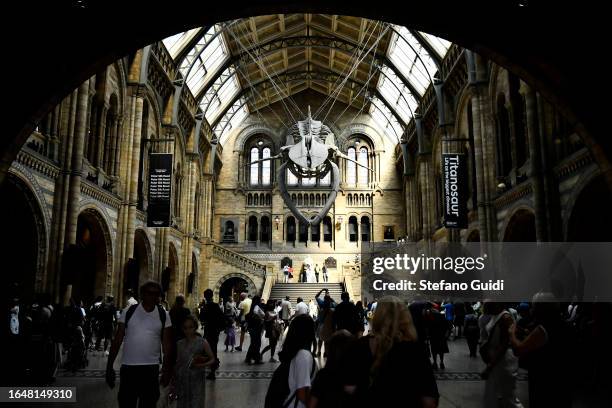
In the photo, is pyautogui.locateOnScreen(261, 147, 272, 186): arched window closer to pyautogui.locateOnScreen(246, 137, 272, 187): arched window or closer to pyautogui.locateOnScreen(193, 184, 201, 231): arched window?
pyautogui.locateOnScreen(246, 137, 272, 187): arched window

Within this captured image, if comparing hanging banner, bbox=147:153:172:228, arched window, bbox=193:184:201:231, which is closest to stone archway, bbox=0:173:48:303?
hanging banner, bbox=147:153:172:228

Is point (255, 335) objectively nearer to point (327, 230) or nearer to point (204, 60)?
point (204, 60)

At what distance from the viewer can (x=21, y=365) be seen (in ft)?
28.2

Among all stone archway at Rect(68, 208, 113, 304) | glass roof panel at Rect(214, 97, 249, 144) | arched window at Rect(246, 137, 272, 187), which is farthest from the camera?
arched window at Rect(246, 137, 272, 187)

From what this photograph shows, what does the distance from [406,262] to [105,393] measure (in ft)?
81.9

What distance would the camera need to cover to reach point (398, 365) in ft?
9.76

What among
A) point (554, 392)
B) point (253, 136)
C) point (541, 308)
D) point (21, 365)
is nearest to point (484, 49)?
point (541, 308)

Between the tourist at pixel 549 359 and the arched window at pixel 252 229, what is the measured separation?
37.0 meters

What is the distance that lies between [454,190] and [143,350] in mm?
16928

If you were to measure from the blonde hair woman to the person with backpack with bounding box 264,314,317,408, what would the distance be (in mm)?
453

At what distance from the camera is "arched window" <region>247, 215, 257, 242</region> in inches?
1620

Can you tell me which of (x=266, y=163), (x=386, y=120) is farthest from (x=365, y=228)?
(x=266, y=163)

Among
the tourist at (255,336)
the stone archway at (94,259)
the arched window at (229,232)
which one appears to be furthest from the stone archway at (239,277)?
the tourist at (255,336)
